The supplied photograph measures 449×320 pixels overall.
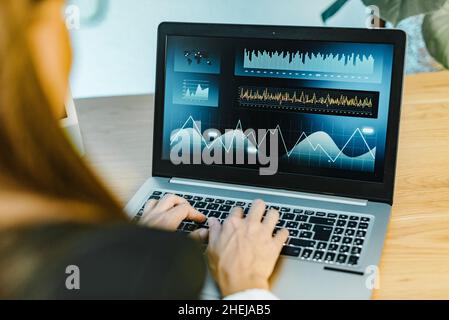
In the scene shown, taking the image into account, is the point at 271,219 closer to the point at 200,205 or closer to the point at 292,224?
the point at 292,224

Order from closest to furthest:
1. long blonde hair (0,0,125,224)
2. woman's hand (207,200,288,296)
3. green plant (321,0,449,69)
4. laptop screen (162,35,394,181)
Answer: long blonde hair (0,0,125,224) < woman's hand (207,200,288,296) < laptop screen (162,35,394,181) < green plant (321,0,449,69)

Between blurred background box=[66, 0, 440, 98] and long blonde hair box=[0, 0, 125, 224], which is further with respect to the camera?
blurred background box=[66, 0, 440, 98]

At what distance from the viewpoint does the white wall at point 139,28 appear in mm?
1593

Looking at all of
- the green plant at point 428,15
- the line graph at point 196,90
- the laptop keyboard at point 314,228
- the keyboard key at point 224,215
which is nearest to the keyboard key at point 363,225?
the laptop keyboard at point 314,228

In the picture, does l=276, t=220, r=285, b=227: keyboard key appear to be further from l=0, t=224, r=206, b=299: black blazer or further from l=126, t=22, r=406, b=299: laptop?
l=0, t=224, r=206, b=299: black blazer

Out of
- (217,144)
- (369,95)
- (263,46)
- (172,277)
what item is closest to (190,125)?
(217,144)

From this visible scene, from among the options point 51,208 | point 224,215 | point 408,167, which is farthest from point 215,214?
point 51,208

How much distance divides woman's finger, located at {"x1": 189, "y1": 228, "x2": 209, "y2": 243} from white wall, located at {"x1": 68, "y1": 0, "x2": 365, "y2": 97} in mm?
870

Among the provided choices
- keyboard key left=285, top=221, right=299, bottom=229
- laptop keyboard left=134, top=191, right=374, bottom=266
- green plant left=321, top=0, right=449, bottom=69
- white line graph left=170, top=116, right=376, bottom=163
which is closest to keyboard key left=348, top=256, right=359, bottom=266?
laptop keyboard left=134, top=191, right=374, bottom=266

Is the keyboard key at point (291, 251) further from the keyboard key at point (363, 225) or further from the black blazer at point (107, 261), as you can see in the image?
the black blazer at point (107, 261)

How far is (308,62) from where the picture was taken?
0.97 m

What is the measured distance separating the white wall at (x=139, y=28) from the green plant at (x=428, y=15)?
0.10 metres

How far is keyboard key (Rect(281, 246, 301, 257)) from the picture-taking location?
0.81 m

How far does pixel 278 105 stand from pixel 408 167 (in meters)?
0.29
